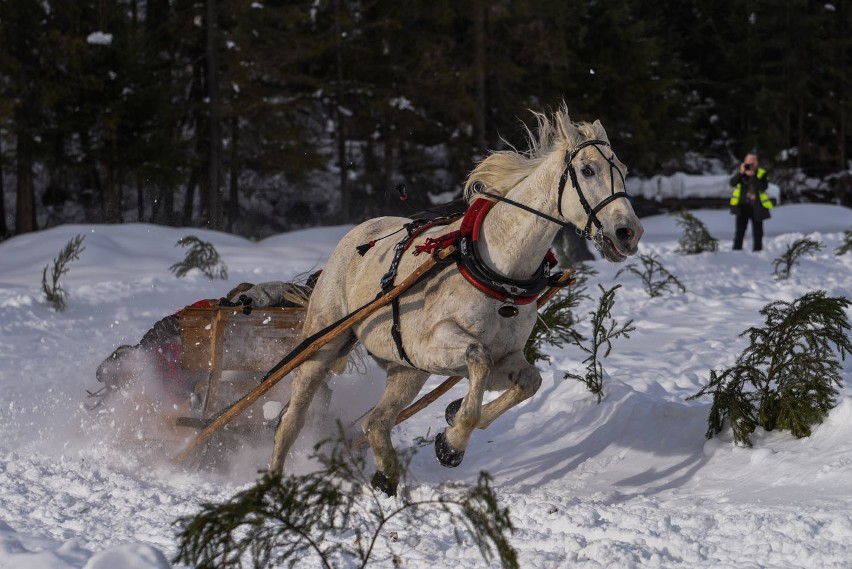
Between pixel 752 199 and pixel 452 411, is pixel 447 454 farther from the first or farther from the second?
pixel 752 199

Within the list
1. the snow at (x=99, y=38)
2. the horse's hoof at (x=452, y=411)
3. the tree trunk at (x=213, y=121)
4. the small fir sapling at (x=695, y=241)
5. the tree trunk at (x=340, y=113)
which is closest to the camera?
the horse's hoof at (x=452, y=411)

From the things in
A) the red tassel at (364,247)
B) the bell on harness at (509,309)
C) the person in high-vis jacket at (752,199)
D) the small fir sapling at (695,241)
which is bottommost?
the small fir sapling at (695,241)

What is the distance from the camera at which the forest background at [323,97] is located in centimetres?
2338

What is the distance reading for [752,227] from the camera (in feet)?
56.4

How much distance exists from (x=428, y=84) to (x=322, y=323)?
20.0 m

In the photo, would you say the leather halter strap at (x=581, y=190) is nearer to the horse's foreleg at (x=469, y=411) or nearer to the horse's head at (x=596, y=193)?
the horse's head at (x=596, y=193)

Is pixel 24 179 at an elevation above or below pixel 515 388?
below

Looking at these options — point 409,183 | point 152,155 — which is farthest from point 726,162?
point 152,155

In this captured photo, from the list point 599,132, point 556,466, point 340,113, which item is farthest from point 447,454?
point 340,113

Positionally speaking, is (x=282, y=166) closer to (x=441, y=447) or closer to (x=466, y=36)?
(x=466, y=36)

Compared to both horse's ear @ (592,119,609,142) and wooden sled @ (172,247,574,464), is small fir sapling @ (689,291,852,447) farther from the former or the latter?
horse's ear @ (592,119,609,142)

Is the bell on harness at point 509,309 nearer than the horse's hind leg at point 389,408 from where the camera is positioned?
Yes

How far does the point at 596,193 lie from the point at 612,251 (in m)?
0.30

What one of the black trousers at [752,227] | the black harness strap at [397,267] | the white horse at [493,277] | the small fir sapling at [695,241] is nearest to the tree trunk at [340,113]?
the small fir sapling at [695,241]
